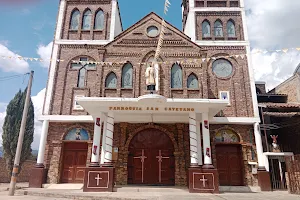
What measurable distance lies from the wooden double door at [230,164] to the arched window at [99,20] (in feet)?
39.6

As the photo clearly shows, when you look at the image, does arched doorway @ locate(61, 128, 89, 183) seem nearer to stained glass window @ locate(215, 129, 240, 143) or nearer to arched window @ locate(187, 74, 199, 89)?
arched window @ locate(187, 74, 199, 89)

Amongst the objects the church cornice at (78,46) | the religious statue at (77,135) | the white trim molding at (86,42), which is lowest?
the religious statue at (77,135)

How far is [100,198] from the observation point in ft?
31.4

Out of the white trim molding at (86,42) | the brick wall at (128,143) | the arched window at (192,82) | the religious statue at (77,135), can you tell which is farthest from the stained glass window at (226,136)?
the white trim molding at (86,42)

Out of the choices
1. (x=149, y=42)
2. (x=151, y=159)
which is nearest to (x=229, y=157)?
(x=151, y=159)

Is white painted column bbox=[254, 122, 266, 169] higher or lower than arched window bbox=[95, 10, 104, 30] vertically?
lower

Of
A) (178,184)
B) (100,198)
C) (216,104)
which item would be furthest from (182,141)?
(100,198)

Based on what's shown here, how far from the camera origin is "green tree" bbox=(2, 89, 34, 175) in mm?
19547

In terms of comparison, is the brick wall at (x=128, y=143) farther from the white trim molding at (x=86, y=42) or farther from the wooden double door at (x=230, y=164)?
the white trim molding at (x=86, y=42)

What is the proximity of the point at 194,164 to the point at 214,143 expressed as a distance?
3.73m

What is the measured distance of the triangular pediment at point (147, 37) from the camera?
16.8 m

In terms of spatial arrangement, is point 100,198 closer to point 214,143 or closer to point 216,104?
point 216,104

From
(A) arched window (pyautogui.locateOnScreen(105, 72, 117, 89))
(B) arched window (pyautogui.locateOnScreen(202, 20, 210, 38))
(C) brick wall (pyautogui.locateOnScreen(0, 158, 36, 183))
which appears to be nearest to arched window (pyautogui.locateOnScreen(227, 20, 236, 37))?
(B) arched window (pyautogui.locateOnScreen(202, 20, 210, 38))

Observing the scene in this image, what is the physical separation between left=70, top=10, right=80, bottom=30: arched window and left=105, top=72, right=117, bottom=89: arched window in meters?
4.99
